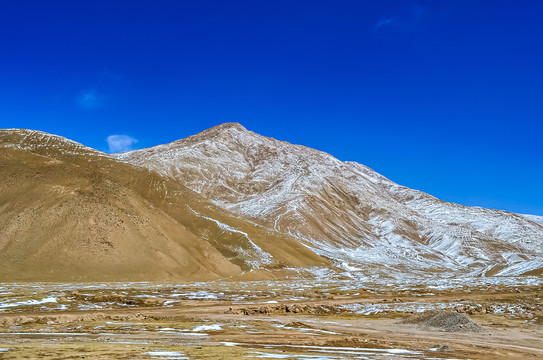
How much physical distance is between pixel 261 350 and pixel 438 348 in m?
14.2

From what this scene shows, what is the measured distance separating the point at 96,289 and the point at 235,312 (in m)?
31.2

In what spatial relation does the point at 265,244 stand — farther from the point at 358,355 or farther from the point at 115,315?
the point at 358,355

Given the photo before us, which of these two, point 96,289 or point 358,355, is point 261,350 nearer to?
point 358,355

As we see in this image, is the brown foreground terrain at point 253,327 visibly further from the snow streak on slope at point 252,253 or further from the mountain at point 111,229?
the snow streak on slope at point 252,253

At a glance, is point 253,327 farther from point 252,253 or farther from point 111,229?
point 252,253

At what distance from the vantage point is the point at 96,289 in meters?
73.9

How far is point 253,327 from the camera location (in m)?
42.3

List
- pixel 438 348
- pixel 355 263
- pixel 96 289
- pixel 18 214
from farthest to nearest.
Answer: pixel 355 263 < pixel 18 214 < pixel 96 289 < pixel 438 348

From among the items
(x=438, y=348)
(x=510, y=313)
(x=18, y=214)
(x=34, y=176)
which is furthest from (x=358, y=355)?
(x=34, y=176)

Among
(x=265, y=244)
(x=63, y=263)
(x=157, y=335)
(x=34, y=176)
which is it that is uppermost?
(x=34, y=176)

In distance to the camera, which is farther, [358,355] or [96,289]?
[96,289]

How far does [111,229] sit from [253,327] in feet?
236

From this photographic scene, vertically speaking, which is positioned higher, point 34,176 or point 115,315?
point 34,176

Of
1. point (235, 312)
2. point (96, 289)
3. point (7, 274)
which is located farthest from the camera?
point (7, 274)
